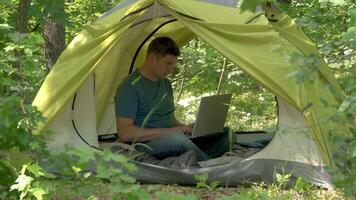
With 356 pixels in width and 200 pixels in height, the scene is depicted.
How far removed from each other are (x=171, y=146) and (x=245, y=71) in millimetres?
874

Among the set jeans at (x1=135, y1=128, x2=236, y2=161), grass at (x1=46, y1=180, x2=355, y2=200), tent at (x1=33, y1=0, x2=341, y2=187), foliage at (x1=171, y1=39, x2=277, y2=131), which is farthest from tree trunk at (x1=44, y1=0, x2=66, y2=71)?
grass at (x1=46, y1=180, x2=355, y2=200)

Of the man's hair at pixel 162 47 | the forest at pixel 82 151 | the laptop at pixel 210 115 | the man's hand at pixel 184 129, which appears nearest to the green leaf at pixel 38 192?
the forest at pixel 82 151

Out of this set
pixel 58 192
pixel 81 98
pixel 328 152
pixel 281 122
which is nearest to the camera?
pixel 58 192

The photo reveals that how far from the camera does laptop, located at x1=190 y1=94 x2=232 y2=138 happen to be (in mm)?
4621

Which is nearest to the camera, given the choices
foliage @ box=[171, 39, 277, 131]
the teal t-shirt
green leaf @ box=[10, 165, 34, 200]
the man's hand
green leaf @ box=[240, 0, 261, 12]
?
green leaf @ box=[10, 165, 34, 200]

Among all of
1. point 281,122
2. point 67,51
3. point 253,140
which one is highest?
point 67,51

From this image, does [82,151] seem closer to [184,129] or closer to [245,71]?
[245,71]

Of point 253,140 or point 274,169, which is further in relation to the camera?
point 253,140

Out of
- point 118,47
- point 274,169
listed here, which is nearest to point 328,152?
point 274,169

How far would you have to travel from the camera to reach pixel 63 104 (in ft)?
14.4

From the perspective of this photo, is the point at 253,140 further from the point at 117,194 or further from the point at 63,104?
the point at 117,194

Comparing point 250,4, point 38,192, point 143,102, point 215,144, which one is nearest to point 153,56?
point 143,102

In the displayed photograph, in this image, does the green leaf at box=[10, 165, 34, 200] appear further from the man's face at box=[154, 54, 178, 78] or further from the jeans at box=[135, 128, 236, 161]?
the man's face at box=[154, 54, 178, 78]

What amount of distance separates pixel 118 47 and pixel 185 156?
1.67 m
